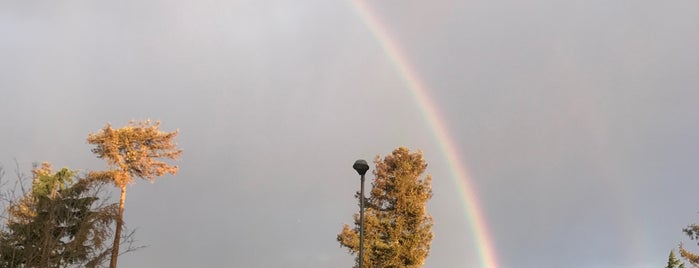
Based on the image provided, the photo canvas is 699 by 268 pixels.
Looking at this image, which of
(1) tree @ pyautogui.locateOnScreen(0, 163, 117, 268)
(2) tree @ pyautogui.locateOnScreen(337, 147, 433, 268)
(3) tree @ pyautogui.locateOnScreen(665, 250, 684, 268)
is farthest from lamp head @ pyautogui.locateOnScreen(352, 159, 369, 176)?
(3) tree @ pyautogui.locateOnScreen(665, 250, 684, 268)

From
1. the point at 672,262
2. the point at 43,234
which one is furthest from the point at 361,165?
the point at 672,262

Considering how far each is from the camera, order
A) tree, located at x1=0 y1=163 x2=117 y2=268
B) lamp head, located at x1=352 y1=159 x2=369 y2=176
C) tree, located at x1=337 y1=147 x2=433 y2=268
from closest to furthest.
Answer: tree, located at x1=0 y1=163 x2=117 y2=268 < lamp head, located at x1=352 y1=159 x2=369 y2=176 < tree, located at x1=337 y1=147 x2=433 y2=268

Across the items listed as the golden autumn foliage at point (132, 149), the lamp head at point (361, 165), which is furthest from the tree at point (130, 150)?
the lamp head at point (361, 165)

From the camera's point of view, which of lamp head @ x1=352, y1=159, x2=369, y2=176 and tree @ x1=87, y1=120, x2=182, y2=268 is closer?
lamp head @ x1=352, y1=159, x2=369, y2=176

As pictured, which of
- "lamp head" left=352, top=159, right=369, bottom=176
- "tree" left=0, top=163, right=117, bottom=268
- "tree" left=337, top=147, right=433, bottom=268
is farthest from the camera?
"tree" left=337, top=147, right=433, bottom=268

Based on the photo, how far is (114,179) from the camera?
32188 millimetres

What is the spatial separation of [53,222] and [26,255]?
0.91 meters

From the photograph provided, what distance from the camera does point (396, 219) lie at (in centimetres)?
3198

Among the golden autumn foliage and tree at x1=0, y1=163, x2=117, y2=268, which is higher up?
the golden autumn foliage

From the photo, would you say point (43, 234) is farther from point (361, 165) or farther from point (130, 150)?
point (130, 150)

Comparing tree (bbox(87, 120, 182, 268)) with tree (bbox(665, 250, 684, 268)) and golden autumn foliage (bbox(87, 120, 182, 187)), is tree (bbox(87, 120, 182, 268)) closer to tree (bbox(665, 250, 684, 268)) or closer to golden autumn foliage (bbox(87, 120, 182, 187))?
golden autumn foliage (bbox(87, 120, 182, 187))

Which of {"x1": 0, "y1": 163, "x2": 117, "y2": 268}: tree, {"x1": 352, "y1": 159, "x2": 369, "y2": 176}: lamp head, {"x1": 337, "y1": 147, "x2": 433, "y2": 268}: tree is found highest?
{"x1": 337, "y1": 147, "x2": 433, "y2": 268}: tree

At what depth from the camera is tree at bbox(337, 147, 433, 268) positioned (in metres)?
31.6

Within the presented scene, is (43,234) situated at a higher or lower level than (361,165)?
lower
